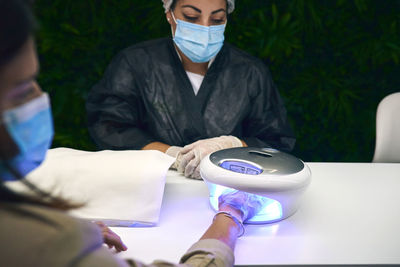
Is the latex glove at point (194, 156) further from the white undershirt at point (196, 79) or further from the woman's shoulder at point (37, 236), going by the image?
the woman's shoulder at point (37, 236)

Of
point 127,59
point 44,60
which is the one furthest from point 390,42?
point 44,60

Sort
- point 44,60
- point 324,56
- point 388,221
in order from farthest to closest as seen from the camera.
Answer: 1. point 324,56
2. point 44,60
3. point 388,221

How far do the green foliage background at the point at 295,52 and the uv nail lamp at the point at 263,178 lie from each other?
5.02 ft

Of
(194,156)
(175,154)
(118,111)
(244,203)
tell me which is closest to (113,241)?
(244,203)

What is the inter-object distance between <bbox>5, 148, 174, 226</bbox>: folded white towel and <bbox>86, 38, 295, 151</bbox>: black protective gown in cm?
65

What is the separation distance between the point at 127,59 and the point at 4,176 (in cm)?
142

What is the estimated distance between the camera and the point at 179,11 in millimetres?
1816

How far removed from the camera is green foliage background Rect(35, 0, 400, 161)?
2.44m

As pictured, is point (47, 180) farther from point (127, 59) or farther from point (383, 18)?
point (383, 18)

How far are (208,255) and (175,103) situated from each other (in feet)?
3.70

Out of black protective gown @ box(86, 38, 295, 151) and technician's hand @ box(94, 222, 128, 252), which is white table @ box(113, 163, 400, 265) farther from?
black protective gown @ box(86, 38, 295, 151)

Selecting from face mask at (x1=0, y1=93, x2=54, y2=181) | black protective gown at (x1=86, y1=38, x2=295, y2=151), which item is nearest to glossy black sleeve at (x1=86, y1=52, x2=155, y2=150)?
black protective gown at (x1=86, y1=38, x2=295, y2=151)

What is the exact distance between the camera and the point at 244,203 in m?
1.07

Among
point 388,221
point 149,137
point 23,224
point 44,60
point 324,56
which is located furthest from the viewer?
point 324,56
